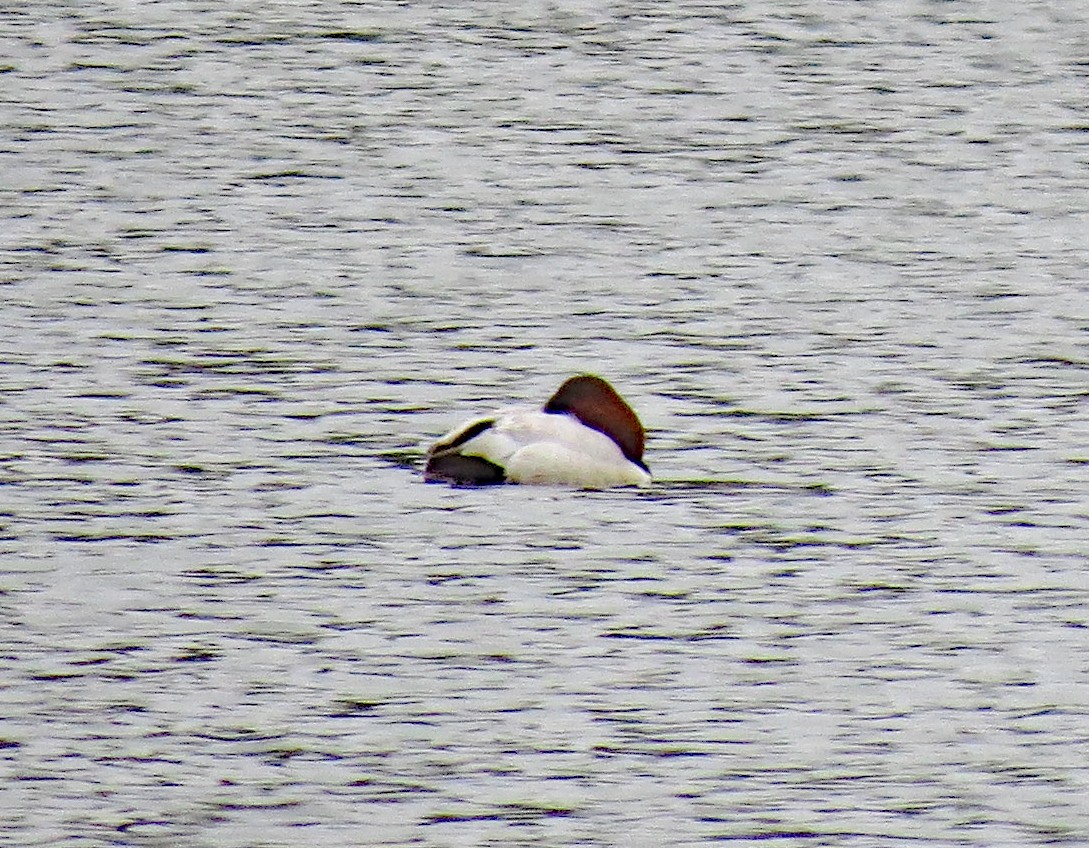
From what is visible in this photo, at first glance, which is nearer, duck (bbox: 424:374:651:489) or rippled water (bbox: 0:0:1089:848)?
rippled water (bbox: 0:0:1089:848)

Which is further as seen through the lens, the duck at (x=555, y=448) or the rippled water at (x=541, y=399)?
the duck at (x=555, y=448)

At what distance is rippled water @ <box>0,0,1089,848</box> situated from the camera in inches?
366

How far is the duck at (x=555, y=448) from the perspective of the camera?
13156mm

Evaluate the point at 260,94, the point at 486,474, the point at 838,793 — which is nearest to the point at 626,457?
the point at 486,474

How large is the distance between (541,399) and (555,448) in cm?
116

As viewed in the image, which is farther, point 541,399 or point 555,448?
point 541,399

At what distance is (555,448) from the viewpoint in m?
13.3

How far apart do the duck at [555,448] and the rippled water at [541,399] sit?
155 millimetres

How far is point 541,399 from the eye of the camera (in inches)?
568

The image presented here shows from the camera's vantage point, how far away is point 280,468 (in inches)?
517

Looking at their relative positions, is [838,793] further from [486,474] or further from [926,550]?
[486,474]

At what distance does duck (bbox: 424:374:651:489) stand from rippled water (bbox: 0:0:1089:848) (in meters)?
0.15

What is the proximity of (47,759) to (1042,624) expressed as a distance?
3.86 meters

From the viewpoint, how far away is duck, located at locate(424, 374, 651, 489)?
13156 millimetres
